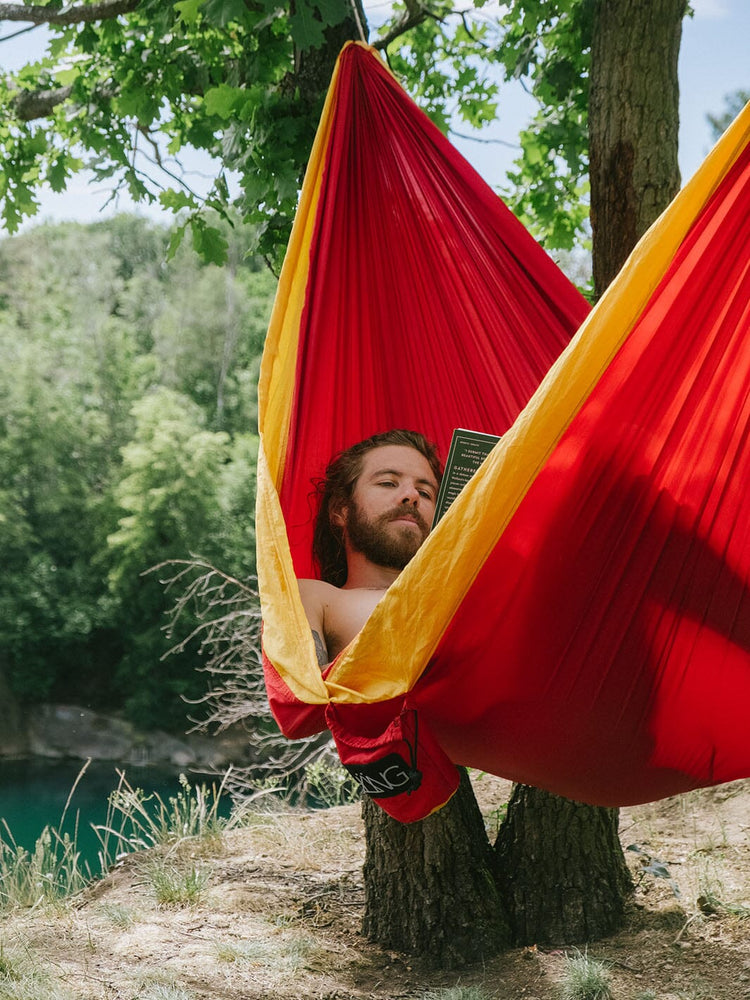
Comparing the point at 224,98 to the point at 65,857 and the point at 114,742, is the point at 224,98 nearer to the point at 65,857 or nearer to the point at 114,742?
the point at 65,857

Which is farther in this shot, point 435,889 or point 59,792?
point 59,792

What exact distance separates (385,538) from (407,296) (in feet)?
1.94

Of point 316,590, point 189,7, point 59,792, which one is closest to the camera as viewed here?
point 316,590

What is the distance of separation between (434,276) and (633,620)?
3.29 feet

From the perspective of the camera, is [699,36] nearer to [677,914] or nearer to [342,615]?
[342,615]

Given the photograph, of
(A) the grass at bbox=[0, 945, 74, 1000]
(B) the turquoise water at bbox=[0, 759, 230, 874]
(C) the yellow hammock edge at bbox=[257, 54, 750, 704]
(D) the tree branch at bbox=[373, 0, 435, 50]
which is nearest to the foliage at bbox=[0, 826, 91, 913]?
(A) the grass at bbox=[0, 945, 74, 1000]

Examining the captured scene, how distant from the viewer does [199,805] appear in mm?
2900

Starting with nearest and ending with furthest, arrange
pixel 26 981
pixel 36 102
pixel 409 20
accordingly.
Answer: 1. pixel 26 981
2. pixel 409 20
3. pixel 36 102

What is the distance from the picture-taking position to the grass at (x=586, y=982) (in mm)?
1855

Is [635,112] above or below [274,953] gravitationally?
above

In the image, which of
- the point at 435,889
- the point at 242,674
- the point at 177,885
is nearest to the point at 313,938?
the point at 435,889

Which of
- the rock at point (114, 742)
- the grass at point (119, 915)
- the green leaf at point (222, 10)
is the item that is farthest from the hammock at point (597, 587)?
the rock at point (114, 742)

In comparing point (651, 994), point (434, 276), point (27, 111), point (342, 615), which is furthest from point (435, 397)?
point (27, 111)

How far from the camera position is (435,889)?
2166mm
